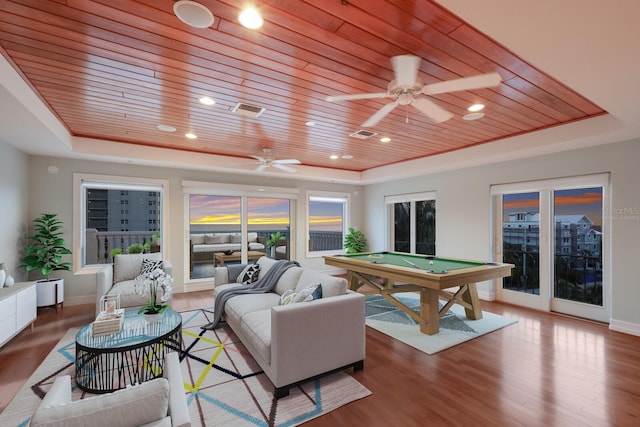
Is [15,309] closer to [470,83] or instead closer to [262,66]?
[262,66]

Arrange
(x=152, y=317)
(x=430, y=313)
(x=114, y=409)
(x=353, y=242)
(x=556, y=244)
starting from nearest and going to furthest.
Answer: (x=114, y=409) → (x=152, y=317) → (x=430, y=313) → (x=556, y=244) → (x=353, y=242)

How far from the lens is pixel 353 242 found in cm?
747

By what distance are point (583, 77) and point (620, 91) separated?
55 centimetres

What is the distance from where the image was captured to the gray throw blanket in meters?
3.65

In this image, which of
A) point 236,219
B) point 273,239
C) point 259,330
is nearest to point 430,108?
point 259,330

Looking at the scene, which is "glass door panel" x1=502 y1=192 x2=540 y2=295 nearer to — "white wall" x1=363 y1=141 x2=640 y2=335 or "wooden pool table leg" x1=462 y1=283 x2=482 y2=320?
"white wall" x1=363 y1=141 x2=640 y2=335

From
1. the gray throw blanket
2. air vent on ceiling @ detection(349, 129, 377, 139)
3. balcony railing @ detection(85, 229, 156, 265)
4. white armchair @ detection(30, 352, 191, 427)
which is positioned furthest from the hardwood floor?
air vent on ceiling @ detection(349, 129, 377, 139)

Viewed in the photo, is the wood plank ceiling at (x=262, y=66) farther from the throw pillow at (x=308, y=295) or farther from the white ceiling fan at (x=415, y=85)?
the throw pillow at (x=308, y=295)

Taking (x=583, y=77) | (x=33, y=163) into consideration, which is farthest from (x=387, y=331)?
(x=33, y=163)

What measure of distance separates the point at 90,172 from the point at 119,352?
379 centimetres

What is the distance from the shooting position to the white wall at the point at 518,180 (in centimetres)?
366

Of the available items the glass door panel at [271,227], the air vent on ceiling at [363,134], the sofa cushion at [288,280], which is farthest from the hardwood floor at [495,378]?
the glass door panel at [271,227]

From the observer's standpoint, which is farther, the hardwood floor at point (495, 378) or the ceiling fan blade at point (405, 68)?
the hardwood floor at point (495, 378)

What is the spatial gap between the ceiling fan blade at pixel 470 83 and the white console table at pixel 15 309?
173 inches
